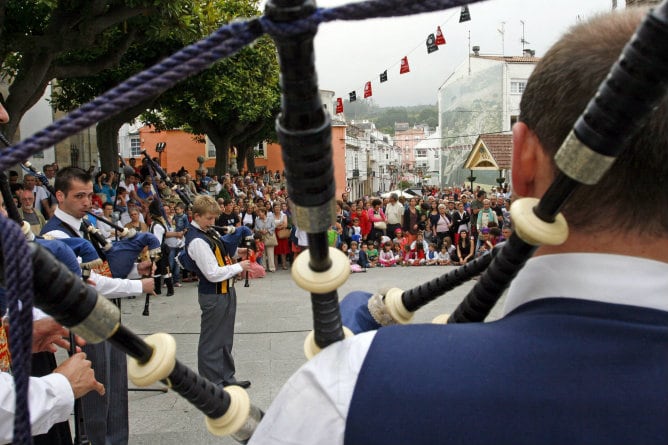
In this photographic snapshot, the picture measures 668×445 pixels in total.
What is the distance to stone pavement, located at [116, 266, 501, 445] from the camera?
14.6ft

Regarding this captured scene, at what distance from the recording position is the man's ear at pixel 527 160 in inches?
36.1

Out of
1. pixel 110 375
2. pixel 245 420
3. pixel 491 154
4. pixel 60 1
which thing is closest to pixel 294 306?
pixel 110 375

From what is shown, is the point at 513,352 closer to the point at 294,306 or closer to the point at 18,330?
the point at 18,330

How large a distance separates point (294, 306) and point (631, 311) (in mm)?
7597

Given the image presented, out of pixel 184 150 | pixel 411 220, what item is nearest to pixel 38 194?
pixel 411 220

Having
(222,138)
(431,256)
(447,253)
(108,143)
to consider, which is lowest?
(431,256)

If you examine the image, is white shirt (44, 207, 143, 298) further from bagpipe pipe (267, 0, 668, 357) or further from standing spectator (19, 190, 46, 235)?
standing spectator (19, 190, 46, 235)

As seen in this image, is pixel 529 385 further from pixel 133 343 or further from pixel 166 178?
pixel 166 178

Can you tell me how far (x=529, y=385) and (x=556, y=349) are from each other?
0.07 metres

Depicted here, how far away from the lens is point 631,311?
813mm

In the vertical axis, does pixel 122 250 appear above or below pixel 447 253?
above

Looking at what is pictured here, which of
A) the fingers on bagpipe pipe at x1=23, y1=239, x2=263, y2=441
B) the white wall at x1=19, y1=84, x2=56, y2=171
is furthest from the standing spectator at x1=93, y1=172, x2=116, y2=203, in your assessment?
the fingers on bagpipe pipe at x1=23, y1=239, x2=263, y2=441

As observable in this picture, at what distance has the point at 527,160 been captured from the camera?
932 millimetres

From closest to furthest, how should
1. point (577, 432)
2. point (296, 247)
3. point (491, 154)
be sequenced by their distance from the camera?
point (577, 432) < point (296, 247) < point (491, 154)
